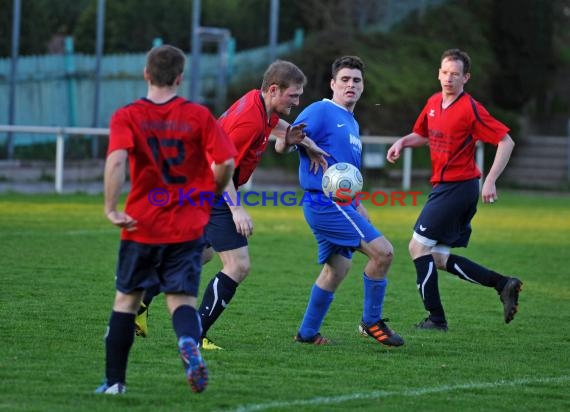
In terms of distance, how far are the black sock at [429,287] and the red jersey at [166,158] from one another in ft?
10.5

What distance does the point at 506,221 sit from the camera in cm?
1958

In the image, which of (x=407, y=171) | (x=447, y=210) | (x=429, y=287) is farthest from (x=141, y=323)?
(x=407, y=171)

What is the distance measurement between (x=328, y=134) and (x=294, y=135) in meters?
0.40

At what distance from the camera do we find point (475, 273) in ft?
28.3

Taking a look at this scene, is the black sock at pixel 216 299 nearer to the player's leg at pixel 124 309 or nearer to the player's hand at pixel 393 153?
the player's leg at pixel 124 309

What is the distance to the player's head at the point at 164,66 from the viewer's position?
5.49 metres

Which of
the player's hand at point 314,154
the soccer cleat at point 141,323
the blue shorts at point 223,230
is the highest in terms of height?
the player's hand at point 314,154

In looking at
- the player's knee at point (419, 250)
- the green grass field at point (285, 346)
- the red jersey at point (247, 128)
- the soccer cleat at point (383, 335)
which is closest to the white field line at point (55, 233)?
the green grass field at point (285, 346)

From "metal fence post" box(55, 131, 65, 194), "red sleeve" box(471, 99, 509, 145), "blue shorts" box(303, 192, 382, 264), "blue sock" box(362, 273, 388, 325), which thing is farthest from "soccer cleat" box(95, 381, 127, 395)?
"metal fence post" box(55, 131, 65, 194)

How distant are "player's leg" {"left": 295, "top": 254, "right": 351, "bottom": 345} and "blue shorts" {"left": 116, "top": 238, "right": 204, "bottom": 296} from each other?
6.48 ft

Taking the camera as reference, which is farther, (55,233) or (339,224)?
(55,233)

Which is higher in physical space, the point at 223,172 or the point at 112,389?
the point at 223,172

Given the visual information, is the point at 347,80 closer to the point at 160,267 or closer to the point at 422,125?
the point at 422,125

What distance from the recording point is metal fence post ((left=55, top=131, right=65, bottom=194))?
2120cm
